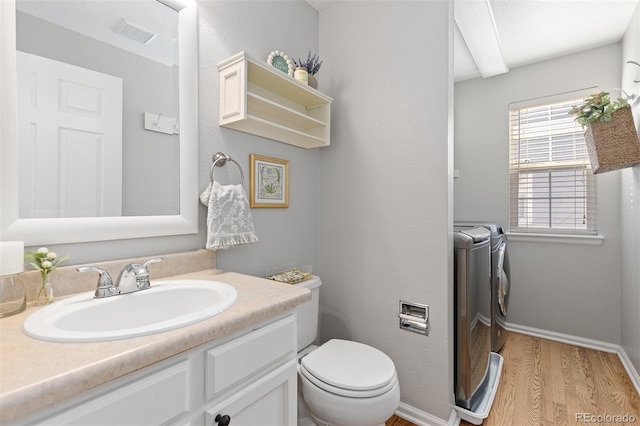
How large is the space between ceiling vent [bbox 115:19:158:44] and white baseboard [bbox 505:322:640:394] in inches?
134

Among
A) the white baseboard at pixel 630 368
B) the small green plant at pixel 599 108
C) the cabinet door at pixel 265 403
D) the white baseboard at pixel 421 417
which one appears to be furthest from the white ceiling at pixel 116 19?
the white baseboard at pixel 630 368

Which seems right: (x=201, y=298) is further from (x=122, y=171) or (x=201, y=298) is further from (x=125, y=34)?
(x=125, y=34)

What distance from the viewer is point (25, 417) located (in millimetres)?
485

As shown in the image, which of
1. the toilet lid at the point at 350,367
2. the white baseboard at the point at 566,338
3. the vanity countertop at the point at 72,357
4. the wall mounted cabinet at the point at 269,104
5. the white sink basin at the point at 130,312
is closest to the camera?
the vanity countertop at the point at 72,357

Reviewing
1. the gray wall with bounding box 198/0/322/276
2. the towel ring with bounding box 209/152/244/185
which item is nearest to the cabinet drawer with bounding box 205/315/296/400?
the gray wall with bounding box 198/0/322/276

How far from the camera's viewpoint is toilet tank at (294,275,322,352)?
5.19ft

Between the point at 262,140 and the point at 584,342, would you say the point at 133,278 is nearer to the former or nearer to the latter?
the point at 262,140

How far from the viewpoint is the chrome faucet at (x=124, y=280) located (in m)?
0.95

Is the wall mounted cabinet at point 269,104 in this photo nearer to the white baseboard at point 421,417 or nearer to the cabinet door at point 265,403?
the cabinet door at point 265,403

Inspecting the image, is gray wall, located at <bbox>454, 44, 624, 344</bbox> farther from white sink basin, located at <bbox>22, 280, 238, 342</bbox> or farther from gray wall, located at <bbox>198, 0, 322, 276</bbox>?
white sink basin, located at <bbox>22, 280, 238, 342</bbox>

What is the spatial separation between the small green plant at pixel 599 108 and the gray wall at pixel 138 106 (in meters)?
2.43

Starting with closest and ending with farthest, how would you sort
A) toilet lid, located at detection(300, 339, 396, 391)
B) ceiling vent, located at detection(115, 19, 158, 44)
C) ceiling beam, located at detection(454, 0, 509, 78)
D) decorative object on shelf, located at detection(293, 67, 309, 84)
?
ceiling vent, located at detection(115, 19, 158, 44)
toilet lid, located at detection(300, 339, 396, 391)
decorative object on shelf, located at detection(293, 67, 309, 84)
ceiling beam, located at detection(454, 0, 509, 78)

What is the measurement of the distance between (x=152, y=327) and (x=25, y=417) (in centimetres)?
24

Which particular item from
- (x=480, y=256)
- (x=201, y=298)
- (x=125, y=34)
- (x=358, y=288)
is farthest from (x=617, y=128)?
(x=125, y=34)
